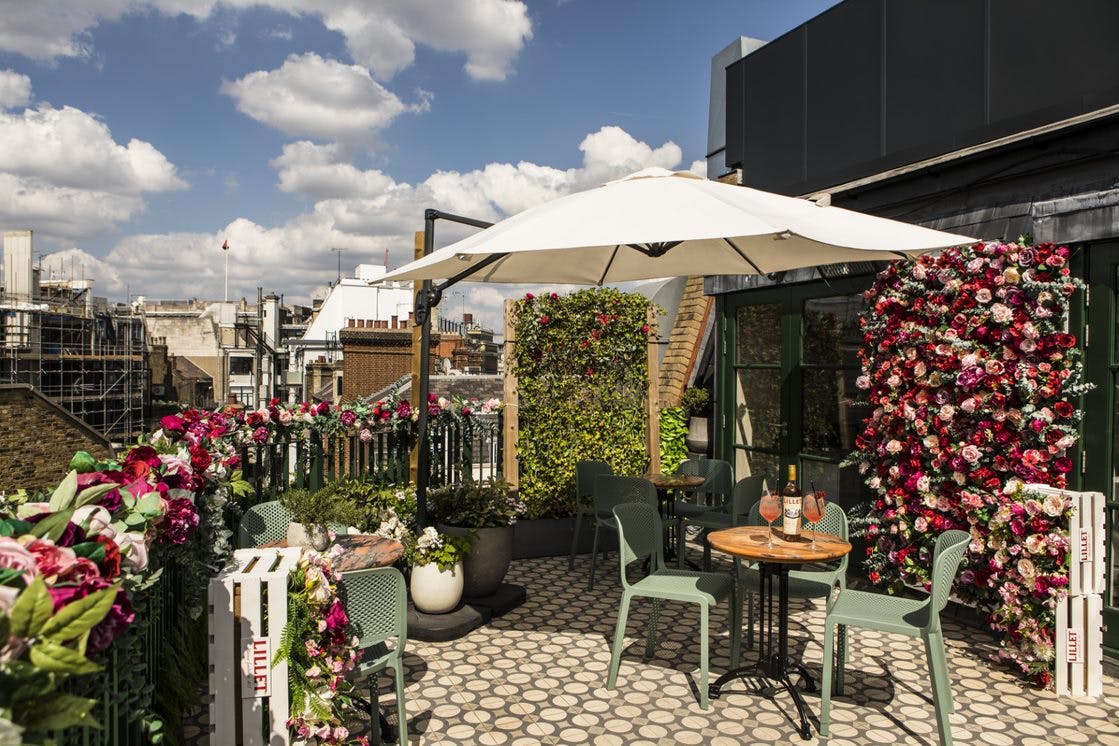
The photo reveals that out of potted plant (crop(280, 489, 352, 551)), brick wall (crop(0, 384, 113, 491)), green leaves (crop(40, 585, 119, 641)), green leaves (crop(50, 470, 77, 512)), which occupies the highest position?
green leaves (crop(50, 470, 77, 512))

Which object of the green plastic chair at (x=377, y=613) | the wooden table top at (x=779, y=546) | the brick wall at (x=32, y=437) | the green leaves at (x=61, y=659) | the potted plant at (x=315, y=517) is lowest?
the brick wall at (x=32, y=437)

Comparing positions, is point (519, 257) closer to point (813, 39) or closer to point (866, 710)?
point (866, 710)

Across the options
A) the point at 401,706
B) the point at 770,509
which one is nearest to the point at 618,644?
the point at 770,509

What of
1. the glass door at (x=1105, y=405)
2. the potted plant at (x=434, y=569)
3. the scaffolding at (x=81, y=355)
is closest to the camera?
the glass door at (x=1105, y=405)

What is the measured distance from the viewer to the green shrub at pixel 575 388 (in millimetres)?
7164

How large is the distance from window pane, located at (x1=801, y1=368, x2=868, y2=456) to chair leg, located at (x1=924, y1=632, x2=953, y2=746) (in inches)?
114

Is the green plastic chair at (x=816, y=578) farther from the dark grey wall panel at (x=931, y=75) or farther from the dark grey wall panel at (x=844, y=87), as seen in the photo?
the dark grey wall panel at (x=844, y=87)

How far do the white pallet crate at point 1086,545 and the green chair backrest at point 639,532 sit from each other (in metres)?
2.19

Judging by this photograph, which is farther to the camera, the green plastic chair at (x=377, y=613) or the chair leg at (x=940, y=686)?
the chair leg at (x=940, y=686)

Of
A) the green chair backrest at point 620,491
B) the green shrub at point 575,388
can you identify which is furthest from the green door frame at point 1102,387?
the green shrub at point 575,388

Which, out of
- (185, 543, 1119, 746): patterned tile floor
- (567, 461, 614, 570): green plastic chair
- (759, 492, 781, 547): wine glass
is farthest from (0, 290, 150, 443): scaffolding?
(759, 492, 781, 547): wine glass

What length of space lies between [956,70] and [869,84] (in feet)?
2.67

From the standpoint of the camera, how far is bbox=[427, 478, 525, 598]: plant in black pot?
5.18 meters

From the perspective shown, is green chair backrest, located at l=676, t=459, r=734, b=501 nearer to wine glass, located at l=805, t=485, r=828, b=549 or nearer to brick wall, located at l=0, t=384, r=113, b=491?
wine glass, located at l=805, t=485, r=828, b=549
